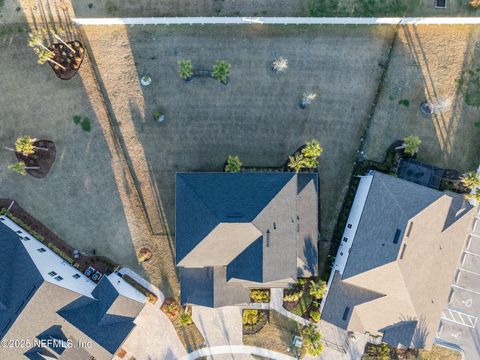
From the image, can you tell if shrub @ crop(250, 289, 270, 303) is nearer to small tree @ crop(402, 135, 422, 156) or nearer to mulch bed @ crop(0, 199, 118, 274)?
mulch bed @ crop(0, 199, 118, 274)

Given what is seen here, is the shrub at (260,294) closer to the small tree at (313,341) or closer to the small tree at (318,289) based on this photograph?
the small tree at (318,289)

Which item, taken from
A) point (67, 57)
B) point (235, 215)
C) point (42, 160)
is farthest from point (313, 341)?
point (67, 57)

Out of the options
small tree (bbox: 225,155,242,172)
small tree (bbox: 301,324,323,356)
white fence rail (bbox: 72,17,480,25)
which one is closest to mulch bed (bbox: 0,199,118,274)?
small tree (bbox: 225,155,242,172)

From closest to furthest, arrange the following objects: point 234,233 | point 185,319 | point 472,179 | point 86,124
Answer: point 234,233 → point 472,179 → point 185,319 → point 86,124

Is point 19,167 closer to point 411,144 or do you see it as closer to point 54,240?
point 54,240

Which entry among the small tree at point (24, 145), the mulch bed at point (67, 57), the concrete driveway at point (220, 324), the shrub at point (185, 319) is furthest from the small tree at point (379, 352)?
the mulch bed at point (67, 57)

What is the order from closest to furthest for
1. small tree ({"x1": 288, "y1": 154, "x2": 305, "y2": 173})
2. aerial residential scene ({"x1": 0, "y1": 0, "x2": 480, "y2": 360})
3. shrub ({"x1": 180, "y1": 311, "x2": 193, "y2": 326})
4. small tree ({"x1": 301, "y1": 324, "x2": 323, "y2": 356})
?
small tree ({"x1": 301, "y1": 324, "x2": 323, "y2": 356}) → small tree ({"x1": 288, "y1": 154, "x2": 305, "y2": 173}) → shrub ({"x1": 180, "y1": 311, "x2": 193, "y2": 326}) → aerial residential scene ({"x1": 0, "y1": 0, "x2": 480, "y2": 360})
